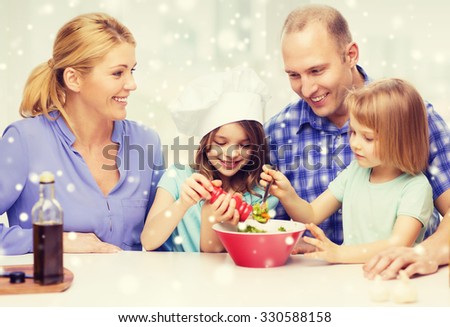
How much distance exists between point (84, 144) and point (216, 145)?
1.31 ft

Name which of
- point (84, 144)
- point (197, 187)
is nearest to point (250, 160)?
point (197, 187)

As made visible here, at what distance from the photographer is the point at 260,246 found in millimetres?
1376

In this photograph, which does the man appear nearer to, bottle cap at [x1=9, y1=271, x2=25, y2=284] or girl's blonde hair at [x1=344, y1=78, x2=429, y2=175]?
girl's blonde hair at [x1=344, y1=78, x2=429, y2=175]

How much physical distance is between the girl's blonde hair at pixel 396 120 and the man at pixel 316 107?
24 cm

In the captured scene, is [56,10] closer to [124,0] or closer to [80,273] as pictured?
[124,0]

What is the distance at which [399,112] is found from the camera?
155cm

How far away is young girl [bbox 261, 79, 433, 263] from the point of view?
1.49 metres

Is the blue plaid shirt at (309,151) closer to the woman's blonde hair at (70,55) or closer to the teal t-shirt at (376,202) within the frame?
the teal t-shirt at (376,202)

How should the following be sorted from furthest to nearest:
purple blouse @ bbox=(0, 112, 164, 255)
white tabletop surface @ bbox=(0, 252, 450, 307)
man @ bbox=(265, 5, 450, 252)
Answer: man @ bbox=(265, 5, 450, 252), purple blouse @ bbox=(0, 112, 164, 255), white tabletop surface @ bbox=(0, 252, 450, 307)

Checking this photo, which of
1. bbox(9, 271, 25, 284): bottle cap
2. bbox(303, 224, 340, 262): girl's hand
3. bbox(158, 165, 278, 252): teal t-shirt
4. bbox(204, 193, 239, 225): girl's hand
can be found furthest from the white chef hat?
bbox(9, 271, 25, 284): bottle cap

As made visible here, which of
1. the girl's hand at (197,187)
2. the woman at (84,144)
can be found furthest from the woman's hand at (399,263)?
the woman at (84,144)

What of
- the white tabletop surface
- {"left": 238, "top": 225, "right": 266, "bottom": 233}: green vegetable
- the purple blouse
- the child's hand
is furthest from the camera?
the purple blouse

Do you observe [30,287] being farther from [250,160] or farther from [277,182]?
[250,160]

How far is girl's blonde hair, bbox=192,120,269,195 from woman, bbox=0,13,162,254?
0.18 meters
